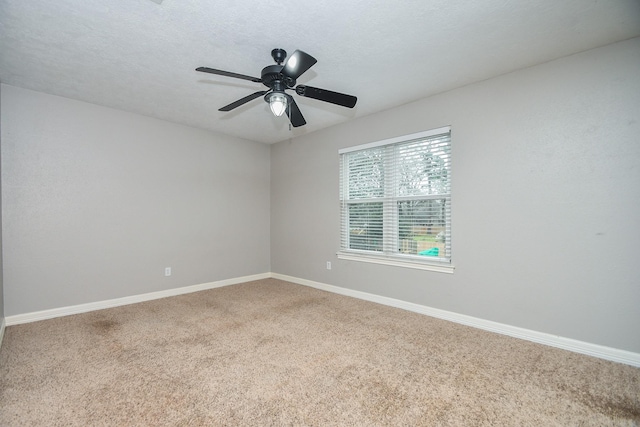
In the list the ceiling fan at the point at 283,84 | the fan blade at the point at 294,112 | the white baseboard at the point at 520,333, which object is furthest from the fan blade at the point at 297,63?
the white baseboard at the point at 520,333

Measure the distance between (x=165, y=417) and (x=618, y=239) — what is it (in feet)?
11.5

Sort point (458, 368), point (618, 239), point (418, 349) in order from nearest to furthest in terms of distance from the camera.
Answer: point (458, 368) < point (618, 239) < point (418, 349)

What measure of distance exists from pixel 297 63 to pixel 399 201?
2.31 m

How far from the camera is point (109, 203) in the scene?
12.3 ft

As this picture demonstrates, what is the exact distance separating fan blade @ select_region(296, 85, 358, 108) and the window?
1.47 meters

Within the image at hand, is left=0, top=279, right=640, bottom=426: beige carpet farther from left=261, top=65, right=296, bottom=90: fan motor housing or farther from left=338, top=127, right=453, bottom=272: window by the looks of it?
left=261, top=65, right=296, bottom=90: fan motor housing

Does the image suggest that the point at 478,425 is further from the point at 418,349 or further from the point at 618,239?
the point at 618,239

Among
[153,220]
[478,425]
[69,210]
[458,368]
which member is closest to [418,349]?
[458,368]

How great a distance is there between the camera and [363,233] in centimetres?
421

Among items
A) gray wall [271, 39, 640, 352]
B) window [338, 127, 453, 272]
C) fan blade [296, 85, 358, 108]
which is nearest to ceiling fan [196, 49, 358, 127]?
fan blade [296, 85, 358, 108]

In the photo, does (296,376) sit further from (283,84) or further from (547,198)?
(547,198)

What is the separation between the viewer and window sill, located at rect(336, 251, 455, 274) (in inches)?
130

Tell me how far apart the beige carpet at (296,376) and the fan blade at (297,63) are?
2190 mm

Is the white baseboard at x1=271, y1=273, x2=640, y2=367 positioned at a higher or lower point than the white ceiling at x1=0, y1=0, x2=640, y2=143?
lower
